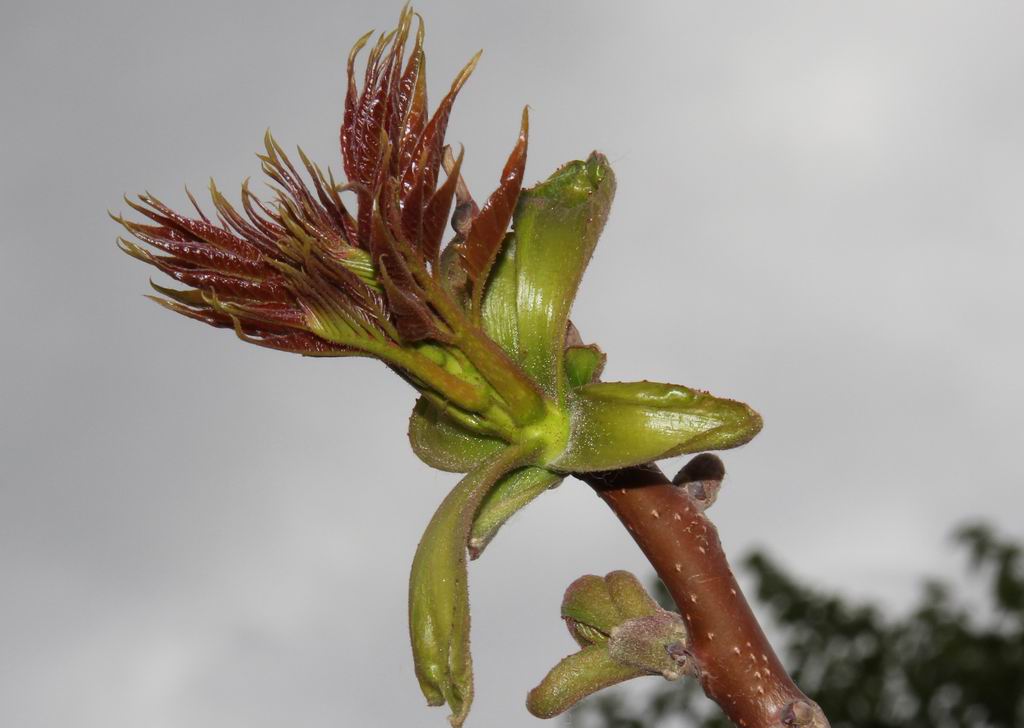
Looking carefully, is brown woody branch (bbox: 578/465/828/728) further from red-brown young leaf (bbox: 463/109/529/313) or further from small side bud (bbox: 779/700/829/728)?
red-brown young leaf (bbox: 463/109/529/313)

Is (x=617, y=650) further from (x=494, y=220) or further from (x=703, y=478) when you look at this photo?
(x=494, y=220)

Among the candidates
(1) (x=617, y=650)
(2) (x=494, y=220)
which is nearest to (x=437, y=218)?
(2) (x=494, y=220)

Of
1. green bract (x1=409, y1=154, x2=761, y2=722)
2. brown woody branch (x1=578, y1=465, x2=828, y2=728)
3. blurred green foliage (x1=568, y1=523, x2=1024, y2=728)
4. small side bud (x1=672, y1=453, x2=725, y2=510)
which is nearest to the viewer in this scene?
green bract (x1=409, y1=154, x2=761, y2=722)

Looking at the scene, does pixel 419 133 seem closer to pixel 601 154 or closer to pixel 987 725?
pixel 601 154

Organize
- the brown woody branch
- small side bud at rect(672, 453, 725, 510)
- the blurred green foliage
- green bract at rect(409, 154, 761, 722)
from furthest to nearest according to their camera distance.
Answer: the blurred green foliage
small side bud at rect(672, 453, 725, 510)
the brown woody branch
green bract at rect(409, 154, 761, 722)

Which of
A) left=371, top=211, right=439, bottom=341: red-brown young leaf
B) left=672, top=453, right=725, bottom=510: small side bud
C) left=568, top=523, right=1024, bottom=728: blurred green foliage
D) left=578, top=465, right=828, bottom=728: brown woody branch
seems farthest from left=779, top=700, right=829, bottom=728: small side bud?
left=568, top=523, right=1024, bottom=728: blurred green foliage

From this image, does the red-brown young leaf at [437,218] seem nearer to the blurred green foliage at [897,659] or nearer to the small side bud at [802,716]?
the small side bud at [802,716]

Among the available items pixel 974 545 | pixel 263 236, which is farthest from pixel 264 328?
pixel 974 545
